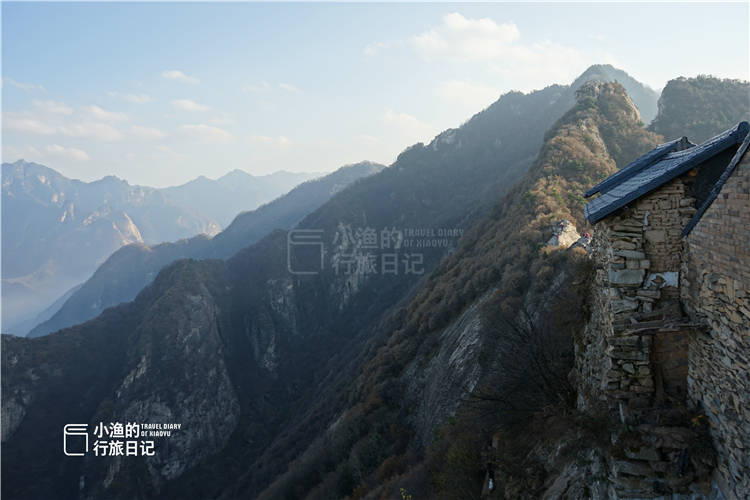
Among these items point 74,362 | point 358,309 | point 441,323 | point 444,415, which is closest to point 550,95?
point 358,309

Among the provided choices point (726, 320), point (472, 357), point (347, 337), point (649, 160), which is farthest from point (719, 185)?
point (347, 337)

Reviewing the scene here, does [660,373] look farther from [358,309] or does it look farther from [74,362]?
[74,362]

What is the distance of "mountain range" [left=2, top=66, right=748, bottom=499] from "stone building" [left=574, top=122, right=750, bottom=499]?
3143 mm

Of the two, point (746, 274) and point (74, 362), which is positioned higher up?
point (746, 274)

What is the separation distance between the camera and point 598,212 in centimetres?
554

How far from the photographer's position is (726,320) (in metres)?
4.60

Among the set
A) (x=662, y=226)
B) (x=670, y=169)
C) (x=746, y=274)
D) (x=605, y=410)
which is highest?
(x=670, y=169)

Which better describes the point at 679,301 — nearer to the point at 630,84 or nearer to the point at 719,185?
the point at 719,185

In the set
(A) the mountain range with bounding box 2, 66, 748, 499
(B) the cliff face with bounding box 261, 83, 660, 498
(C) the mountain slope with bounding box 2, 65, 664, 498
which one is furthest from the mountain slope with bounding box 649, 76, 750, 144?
(B) the cliff face with bounding box 261, 83, 660, 498

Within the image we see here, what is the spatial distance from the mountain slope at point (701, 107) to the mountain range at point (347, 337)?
2110mm

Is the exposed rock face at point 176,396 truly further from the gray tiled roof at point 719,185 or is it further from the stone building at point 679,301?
the gray tiled roof at point 719,185

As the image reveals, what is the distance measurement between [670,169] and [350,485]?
682 inches

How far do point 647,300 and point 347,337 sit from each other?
2346 inches

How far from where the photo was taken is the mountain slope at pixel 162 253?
140375 mm
